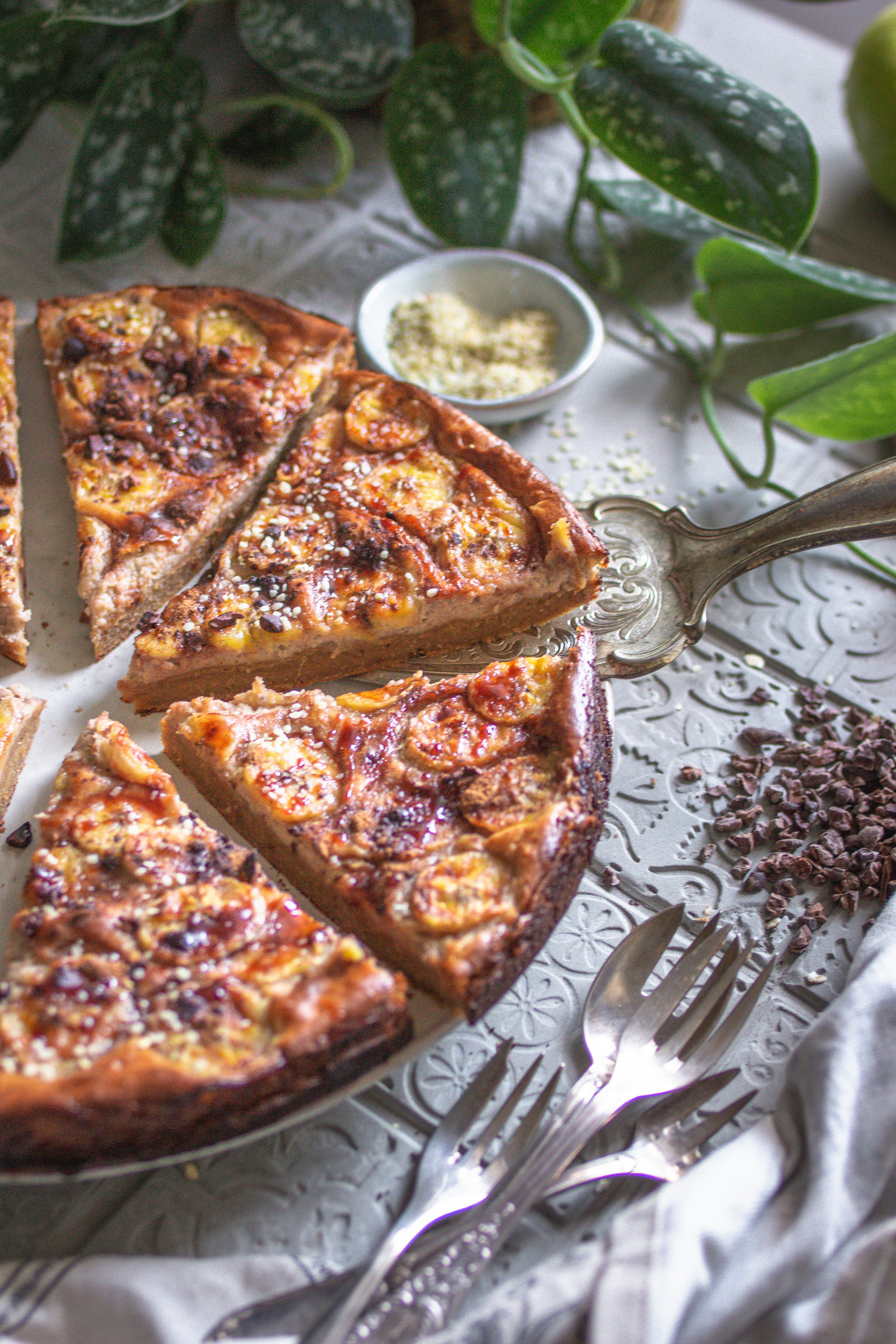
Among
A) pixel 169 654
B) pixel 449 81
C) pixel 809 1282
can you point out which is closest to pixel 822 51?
pixel 449 81

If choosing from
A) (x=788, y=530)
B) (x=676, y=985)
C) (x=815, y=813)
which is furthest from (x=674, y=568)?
(x=676, y=985)

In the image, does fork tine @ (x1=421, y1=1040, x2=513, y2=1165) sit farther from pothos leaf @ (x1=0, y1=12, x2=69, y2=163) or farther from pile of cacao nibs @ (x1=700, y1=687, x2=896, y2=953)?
pothos leaf @ (x1=0, y1=12, x2=69, y2=163)

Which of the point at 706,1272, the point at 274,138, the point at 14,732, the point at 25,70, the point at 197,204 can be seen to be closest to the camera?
the point at 706,1272

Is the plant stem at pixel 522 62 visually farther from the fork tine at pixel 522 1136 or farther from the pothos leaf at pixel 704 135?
the fork tine at pixel 522 1136

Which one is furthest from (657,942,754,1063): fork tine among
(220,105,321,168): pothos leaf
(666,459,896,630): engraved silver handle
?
(220,105,321,168): pothos leaf

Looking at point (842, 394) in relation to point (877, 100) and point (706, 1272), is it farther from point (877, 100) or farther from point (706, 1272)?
point (706, 1272)

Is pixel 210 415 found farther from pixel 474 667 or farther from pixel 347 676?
pixel 474 667
